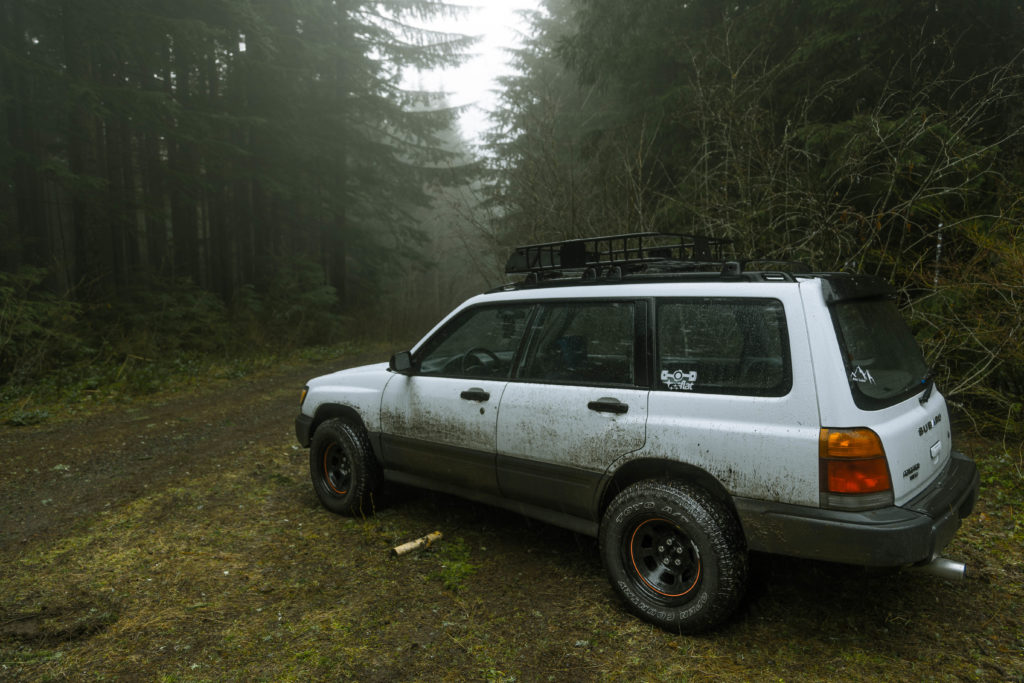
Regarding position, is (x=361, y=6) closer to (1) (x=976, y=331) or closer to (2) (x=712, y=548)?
(1) (x=976, y=331)

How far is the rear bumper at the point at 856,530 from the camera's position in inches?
102

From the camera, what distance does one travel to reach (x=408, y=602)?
3.52 metres

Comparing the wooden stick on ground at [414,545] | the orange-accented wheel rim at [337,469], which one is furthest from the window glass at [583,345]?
the orange-accented wheel rim at [337,469]

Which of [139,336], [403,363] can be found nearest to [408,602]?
[403,363]

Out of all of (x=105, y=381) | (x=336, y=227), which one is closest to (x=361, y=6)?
(x=336, y=227)

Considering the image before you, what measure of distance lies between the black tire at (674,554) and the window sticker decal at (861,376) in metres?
0.85

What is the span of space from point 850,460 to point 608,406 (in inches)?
46.0

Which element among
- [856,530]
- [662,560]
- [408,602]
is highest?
[856,530]

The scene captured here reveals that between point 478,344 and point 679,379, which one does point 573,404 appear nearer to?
point 679,379

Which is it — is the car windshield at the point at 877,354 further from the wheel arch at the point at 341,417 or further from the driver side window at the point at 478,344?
the wheel arch at the point at 341,417

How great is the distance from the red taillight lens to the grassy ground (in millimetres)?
766

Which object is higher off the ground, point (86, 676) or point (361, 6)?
point (361, 6)

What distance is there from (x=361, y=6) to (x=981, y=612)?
20.9 meters

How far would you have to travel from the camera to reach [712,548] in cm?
289
